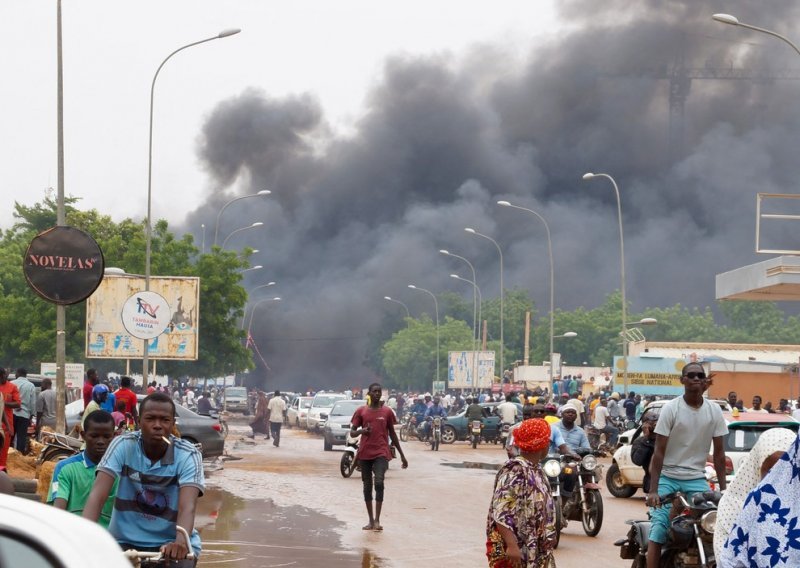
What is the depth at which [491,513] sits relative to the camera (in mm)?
7023

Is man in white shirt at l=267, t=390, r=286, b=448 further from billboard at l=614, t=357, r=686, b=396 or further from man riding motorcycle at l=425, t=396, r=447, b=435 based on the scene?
billboard at l=614, t=357, r=686, b=396

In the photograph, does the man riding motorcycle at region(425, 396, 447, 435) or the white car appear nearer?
the white car

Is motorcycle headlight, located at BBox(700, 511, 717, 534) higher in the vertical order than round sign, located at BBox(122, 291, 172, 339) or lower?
lower

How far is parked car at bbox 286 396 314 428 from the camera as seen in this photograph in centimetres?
5170

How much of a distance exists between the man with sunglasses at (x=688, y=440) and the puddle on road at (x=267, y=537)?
3.67m

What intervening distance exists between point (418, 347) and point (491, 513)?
98.4 m

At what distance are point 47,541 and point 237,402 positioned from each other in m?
69.5

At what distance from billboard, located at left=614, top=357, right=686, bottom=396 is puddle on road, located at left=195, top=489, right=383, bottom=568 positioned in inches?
1165

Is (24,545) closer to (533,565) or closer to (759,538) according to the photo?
(759,538)

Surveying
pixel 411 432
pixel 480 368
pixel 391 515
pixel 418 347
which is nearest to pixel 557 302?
pixel 418 347

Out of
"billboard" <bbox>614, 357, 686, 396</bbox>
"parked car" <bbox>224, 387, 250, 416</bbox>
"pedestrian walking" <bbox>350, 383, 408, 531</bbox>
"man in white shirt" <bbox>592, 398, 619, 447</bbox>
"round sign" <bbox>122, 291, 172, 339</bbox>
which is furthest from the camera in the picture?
"parked car" <bbox>224, 387, 250, 416</bbox>

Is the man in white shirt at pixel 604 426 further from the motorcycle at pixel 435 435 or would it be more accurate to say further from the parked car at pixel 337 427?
the parked car at pixel 337 427

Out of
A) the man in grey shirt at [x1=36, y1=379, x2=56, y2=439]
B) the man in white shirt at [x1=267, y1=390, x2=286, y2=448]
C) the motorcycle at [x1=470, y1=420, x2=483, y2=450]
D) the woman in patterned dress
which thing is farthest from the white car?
the motorcycle at [x1=470, y1=420, x2=483, y2=450]

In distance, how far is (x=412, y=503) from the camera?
18.9 meters
